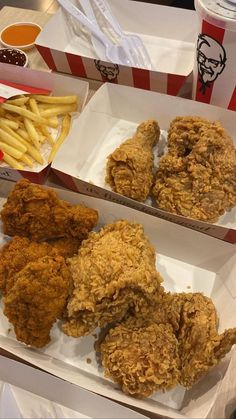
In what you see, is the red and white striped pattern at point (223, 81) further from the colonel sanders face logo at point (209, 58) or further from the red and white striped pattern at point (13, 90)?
the red and white striped pattern at point (13, 90)

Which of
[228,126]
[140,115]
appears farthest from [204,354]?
[140,115]

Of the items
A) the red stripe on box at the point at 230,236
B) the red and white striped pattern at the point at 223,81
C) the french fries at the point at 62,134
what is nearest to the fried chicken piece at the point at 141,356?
the red stripe on box at the point at 230,236

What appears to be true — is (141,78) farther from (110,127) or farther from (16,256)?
(16,256)

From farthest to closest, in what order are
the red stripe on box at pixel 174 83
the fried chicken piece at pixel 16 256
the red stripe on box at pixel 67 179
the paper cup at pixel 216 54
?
the red stripe on box at pixel 174 83 → the red stripe on box at pixel 67 179 → the paper cup at pixel 216 54 → the fried chicken piece at pixel 16 256

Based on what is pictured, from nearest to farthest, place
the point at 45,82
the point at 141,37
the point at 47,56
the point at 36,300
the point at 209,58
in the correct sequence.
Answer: the point at 36,300 < the point at 209,58 < the point at 45,82 < the point at 47,56 < the point at 141,37

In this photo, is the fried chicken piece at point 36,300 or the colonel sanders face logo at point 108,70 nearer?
the fried chicken piece at point 36,300

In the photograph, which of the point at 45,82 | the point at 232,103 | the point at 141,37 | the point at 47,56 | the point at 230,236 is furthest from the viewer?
the point at 141,37

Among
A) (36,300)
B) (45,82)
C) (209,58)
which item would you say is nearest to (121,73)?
(45,82)
